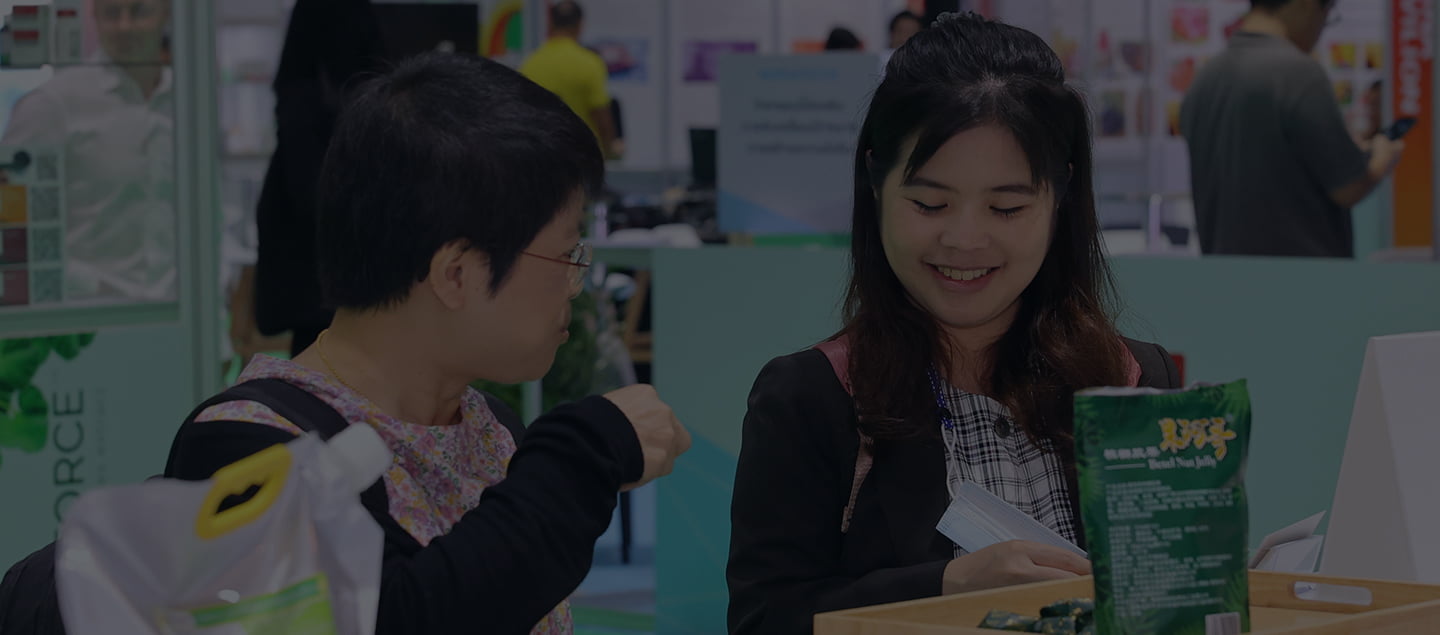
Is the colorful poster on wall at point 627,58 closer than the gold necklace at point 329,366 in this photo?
No

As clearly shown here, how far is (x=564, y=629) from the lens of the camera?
1.48 metres

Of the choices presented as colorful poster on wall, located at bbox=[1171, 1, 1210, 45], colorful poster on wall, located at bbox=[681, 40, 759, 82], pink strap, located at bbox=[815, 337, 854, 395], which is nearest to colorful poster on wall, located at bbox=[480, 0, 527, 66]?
colorful poster on wall, located at bbox=[681, 40, 759, 82]

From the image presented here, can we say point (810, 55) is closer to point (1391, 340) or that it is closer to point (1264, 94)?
point (1264, 94)

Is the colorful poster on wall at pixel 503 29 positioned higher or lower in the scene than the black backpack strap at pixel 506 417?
higher

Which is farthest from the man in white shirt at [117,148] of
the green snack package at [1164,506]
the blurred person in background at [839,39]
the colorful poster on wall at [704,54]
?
the colorful poster on wall at [704,54]

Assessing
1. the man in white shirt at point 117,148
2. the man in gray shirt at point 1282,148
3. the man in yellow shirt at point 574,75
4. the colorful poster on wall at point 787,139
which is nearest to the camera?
the man in white shirt at point 117,148

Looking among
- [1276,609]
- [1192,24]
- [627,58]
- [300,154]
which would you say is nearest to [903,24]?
[1192,24]

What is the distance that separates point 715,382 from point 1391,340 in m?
2.80

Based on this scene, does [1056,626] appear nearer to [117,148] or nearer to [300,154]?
[117,148]

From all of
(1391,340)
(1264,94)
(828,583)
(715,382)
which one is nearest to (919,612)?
(828,583)

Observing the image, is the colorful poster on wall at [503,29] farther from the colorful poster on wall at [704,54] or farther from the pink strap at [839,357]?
the pink strap at [839,357]

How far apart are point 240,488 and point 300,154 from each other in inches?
122

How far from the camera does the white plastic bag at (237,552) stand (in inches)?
38.4

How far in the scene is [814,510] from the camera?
60.7 inches
